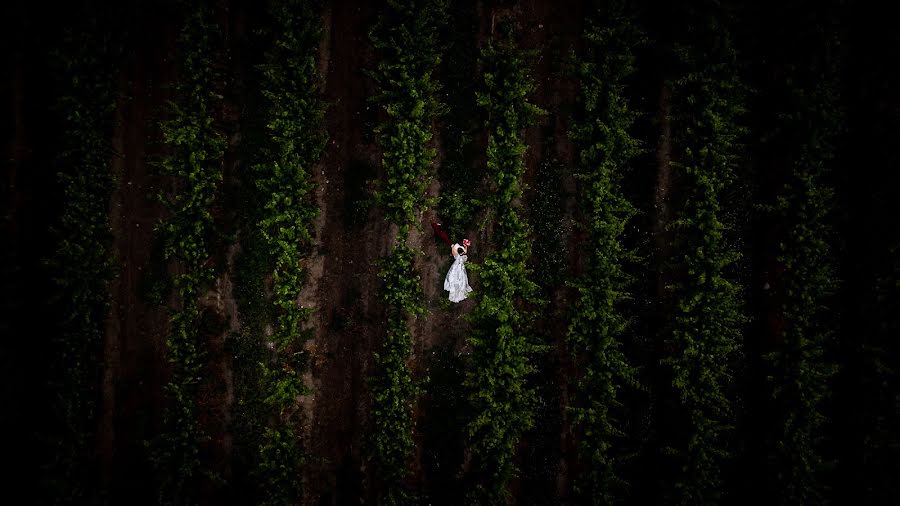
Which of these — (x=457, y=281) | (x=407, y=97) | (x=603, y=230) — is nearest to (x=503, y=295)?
(x=457, y=281)

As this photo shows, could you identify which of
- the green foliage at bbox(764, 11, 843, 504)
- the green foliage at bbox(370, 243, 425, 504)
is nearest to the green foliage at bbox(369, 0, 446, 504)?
the green foliage at bbox(370, 243, 425, 504)

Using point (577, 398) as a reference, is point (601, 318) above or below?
above

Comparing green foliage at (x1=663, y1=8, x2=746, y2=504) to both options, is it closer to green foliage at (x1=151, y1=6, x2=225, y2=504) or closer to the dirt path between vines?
the dirt path between vines

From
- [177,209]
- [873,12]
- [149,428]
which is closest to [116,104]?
[177,209]

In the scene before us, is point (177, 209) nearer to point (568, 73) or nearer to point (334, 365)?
point (334, 365)

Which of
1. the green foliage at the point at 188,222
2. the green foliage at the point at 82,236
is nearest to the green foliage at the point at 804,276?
the green foliage at the point at 188,222
